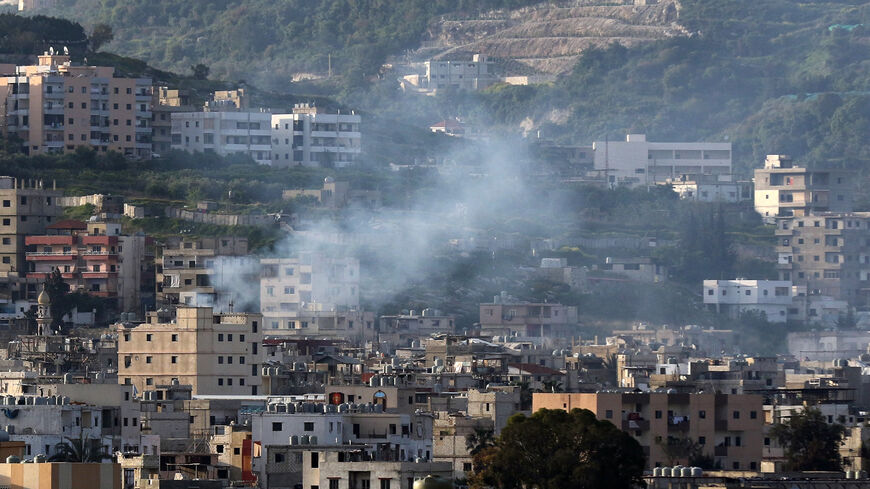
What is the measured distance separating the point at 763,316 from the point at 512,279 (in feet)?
34.3

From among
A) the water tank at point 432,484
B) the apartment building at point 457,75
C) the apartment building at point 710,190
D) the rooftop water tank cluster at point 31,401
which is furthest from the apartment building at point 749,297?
the water tank at point 432,484

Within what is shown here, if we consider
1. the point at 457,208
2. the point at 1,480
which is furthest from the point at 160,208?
the point at 1,480

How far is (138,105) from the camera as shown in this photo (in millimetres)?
128375

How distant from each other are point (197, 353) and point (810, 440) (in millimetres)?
22211

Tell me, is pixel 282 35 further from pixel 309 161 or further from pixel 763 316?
pixel 763 316

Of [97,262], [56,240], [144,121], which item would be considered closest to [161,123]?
[144,121]

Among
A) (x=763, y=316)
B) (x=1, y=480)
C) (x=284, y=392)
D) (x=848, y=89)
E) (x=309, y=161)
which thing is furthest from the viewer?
(x=848, y=89)

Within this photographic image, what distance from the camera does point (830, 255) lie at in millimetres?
133875

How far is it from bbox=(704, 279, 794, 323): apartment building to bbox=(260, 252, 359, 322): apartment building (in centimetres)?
2166

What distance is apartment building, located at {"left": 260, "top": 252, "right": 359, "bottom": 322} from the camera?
342 feet

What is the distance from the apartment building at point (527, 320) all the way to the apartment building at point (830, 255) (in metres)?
21.6

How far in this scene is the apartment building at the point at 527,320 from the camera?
110000 mm

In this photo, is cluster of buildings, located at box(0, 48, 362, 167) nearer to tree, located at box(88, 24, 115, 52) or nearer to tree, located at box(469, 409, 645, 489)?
tree, located at box(88, 24, 115, 52)

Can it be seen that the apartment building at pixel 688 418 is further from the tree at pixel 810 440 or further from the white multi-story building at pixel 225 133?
the white multi-story building at pixel 225 133
